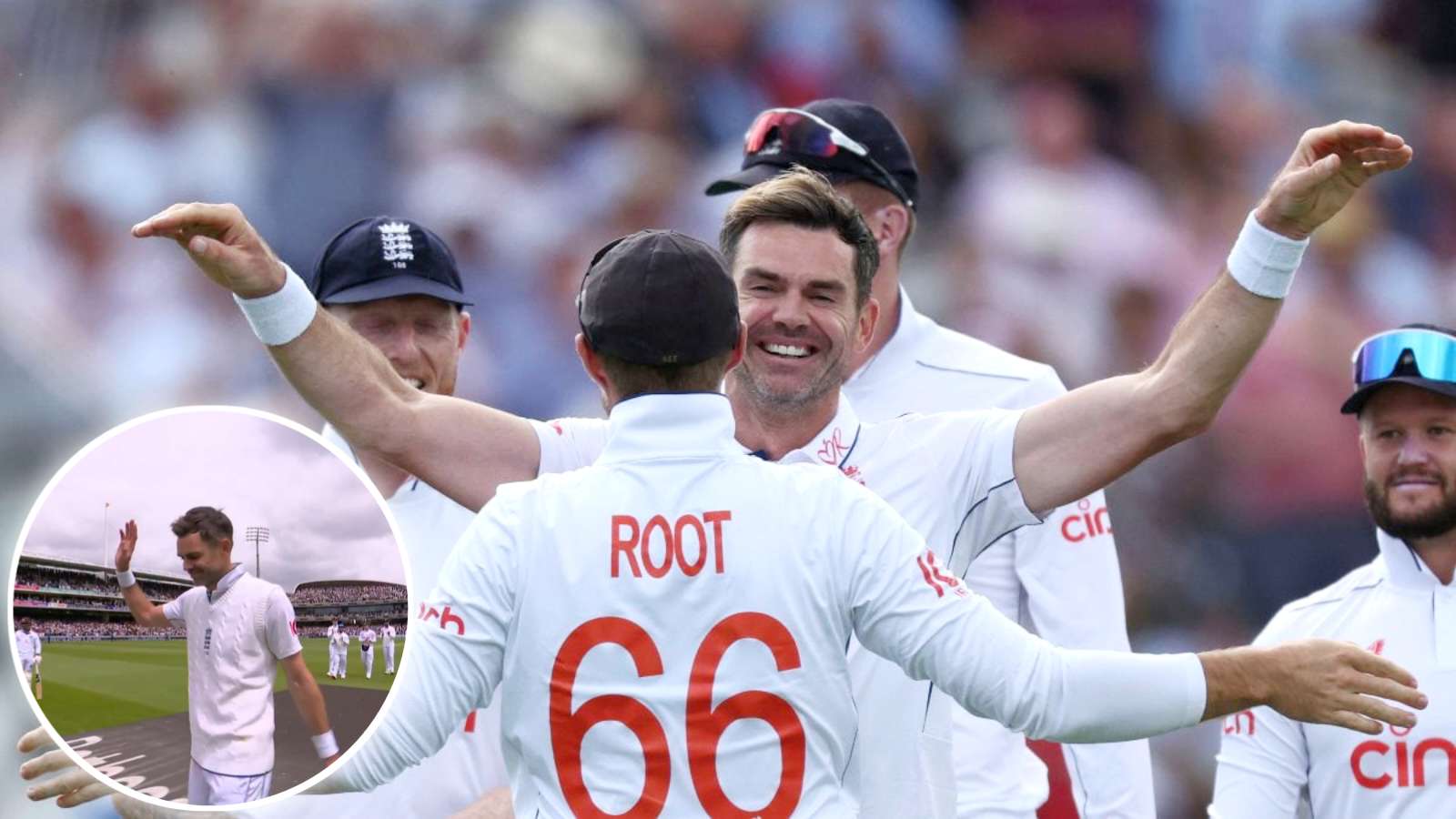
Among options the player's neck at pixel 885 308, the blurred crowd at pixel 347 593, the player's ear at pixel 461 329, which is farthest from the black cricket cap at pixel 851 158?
the blurred crowd at pixel 347 593

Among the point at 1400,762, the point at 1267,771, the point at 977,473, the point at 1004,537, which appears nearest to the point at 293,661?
the point at 977,473

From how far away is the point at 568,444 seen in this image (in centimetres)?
411

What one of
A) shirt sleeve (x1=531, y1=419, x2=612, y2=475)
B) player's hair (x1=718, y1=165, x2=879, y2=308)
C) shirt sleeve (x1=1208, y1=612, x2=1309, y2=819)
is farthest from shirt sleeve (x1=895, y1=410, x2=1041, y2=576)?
shirt sleeve (x1=1208, y1=612, x2=1309, y2=819)

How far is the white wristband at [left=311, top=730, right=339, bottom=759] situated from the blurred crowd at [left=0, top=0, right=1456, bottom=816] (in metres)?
5.23

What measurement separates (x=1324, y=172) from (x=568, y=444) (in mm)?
1533

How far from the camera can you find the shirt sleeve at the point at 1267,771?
572cm

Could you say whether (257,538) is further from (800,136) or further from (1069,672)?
(800,136)

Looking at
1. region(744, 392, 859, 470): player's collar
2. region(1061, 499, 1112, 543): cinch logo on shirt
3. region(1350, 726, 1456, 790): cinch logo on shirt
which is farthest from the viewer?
region(1350, 726, 1456, 790): cinch logo on shirt

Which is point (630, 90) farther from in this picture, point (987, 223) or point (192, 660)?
point (192, 660)

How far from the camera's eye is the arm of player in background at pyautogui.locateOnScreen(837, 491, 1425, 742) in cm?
320

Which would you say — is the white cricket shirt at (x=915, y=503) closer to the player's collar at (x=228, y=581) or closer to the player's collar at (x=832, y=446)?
the player's collar at (x=832, y=446)

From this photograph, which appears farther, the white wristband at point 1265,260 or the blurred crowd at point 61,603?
the white wristband at point 1265,260

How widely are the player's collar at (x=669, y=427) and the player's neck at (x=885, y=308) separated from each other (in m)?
1.99

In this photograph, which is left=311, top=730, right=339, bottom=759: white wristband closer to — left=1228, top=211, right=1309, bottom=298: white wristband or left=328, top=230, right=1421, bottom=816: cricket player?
left=328, top=230, right=1421, bottom=816: cricket player
